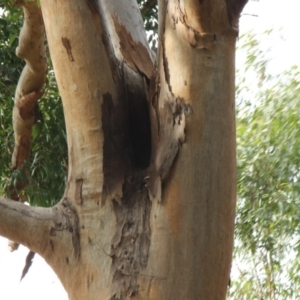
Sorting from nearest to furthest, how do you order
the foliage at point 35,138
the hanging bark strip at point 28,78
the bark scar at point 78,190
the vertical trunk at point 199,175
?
1. the vertical trunk at point 199,175
2. the bark scar at point 78,190
3. the hanging bark strip at point 28,78
4. the foliage at point 35,138

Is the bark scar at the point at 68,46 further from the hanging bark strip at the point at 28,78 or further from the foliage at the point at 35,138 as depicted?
the foliage at the point at 35,138

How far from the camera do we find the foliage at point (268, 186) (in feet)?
10.5

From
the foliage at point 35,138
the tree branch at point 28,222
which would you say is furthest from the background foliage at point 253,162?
the tree branch at point 28,222

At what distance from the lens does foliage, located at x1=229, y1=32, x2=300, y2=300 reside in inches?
126

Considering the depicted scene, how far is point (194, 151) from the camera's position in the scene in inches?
56.9

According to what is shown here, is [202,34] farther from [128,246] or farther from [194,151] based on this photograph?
[128,246]

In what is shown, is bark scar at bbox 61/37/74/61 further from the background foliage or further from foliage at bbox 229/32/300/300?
foliage at bbox 229/32/300/300

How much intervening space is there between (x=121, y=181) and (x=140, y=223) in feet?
0.37

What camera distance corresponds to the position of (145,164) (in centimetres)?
161

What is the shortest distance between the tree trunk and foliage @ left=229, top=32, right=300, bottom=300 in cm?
167

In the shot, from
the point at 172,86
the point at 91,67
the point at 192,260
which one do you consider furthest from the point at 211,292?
the point at 91,67

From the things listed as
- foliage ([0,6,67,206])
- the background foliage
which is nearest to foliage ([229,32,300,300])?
the background foliage

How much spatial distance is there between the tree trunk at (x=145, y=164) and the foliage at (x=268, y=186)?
1.67 m

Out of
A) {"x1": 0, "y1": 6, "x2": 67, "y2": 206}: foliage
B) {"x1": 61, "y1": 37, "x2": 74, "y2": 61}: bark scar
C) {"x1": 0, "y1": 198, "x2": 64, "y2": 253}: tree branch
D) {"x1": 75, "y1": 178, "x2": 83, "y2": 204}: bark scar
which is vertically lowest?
{"x1": 0, "y1": 198, "x2": 64, "y2": 253}: tree branch
